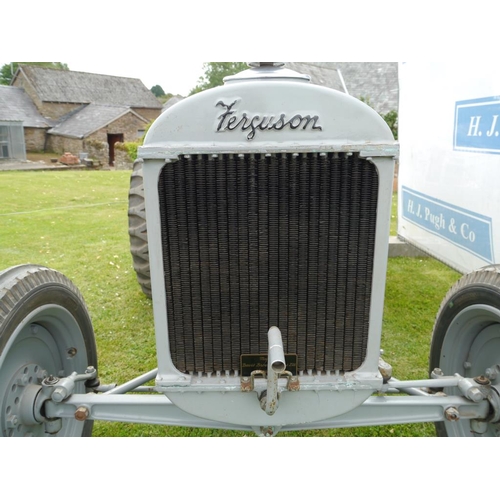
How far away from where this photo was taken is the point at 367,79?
17.0m

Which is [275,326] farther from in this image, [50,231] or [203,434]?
[50,231]

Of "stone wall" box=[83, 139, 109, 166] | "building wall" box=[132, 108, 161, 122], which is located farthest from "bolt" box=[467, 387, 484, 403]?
"building wall" box=[132, 108, 161, 122]

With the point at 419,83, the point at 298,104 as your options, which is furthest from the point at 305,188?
the point at 419,83

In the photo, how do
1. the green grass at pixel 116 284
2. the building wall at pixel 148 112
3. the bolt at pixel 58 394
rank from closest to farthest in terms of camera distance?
the bolt at pixel 58 394 → the green grass at pixel 116 284 → the building wall at pixel 148 112

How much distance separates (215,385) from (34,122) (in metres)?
21.4

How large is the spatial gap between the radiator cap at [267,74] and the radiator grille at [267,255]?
0.29m

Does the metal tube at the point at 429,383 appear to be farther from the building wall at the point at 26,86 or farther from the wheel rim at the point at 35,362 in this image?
the building wall at the point at 26,86

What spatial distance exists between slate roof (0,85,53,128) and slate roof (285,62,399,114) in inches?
452

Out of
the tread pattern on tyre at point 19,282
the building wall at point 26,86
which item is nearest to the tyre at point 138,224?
the tread pattern on tyre at point 19,282

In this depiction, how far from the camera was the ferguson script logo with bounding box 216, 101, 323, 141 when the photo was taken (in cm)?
150

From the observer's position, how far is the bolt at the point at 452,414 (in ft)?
6.05

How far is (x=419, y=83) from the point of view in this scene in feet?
12.2

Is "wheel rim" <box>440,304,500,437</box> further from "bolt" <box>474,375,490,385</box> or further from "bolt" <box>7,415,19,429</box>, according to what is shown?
"bolt" <box>7,415,19,429</box>

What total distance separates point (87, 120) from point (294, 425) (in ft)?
71.7
